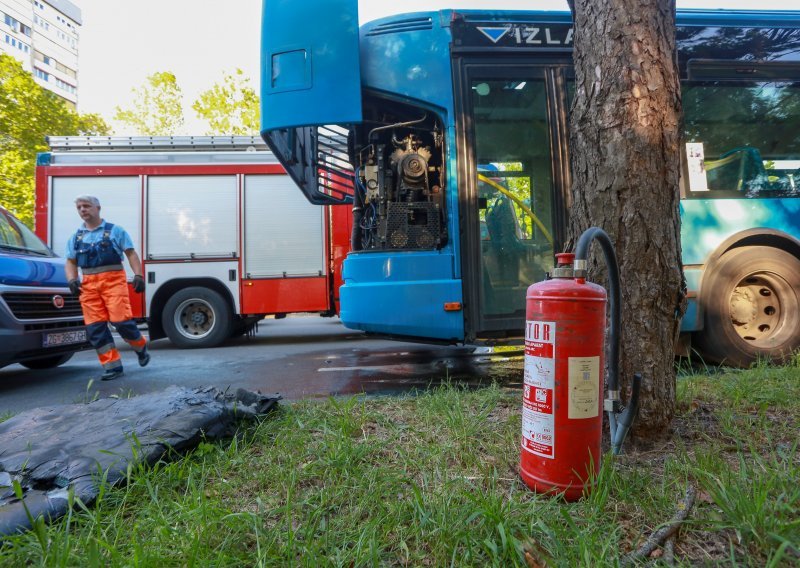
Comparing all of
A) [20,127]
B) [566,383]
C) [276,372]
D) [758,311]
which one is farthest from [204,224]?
[20,127]

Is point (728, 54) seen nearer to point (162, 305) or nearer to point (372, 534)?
point (372, 534)

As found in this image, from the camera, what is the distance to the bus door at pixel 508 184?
4.07m

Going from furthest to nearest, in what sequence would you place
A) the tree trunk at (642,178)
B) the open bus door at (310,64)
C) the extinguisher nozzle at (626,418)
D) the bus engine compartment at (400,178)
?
the bus engine compartment at (400,178) < the open bus door at (310,64) < the tree trunk at (642,178) < the extinguisher nozzle at (626,418)

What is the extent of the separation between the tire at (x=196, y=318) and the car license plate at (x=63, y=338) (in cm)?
206

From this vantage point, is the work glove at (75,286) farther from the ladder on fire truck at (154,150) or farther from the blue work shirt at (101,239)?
the ladder on fire truck at (154,150)

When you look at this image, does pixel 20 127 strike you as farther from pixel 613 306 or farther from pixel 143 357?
pixel 613 306

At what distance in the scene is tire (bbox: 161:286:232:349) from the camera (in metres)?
6.98

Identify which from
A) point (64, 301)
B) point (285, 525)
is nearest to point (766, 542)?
point (285, 525)

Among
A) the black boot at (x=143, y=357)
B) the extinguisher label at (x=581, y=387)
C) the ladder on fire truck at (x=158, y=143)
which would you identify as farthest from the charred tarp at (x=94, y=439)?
the ladder on fire truck at (x=158, y=143)

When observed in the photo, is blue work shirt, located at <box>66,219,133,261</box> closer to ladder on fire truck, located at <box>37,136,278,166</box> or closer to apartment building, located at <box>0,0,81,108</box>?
ladder on fire truck, located at <box>37,136,278,166</box>

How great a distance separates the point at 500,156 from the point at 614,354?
285cm

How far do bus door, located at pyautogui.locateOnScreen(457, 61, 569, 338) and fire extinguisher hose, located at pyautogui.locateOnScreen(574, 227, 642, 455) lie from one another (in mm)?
2164

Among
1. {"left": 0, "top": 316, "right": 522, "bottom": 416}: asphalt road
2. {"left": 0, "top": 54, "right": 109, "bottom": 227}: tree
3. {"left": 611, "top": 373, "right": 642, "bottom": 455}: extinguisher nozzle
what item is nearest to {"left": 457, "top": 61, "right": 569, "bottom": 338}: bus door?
{"left": 0, "top": 316, "right": 522, "bottom": 416}: asphalt road

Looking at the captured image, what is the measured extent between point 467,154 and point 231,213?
4.84m
